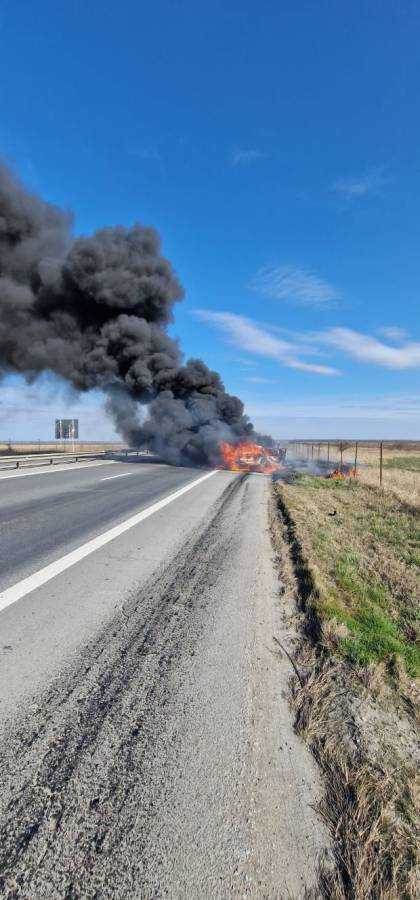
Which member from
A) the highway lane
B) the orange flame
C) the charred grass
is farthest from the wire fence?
the highway lane

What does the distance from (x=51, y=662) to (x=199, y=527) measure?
4506 millimetres

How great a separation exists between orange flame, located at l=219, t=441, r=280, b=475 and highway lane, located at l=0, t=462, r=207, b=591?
1127cm

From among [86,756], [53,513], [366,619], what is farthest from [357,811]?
[53,513]

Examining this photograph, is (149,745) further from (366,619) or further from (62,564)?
(62,564)

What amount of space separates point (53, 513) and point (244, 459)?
712 inches

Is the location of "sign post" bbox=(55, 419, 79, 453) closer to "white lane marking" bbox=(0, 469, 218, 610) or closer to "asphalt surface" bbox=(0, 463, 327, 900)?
"white lane marking" bbox=(0, 469, 218, 610)

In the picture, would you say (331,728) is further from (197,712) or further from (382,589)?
(382,589)

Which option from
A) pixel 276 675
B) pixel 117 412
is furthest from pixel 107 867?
pixel 117 412

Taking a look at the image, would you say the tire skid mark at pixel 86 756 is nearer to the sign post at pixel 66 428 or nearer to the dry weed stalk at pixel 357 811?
the dry weed stalk at pixel 357 811

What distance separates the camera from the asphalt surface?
148 cm

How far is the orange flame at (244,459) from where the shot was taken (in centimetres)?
2431

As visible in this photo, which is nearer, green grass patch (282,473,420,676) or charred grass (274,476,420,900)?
charred grass (274,476,420,900)

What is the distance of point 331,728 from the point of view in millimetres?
2270

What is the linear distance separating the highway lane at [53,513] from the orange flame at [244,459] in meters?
11.3
